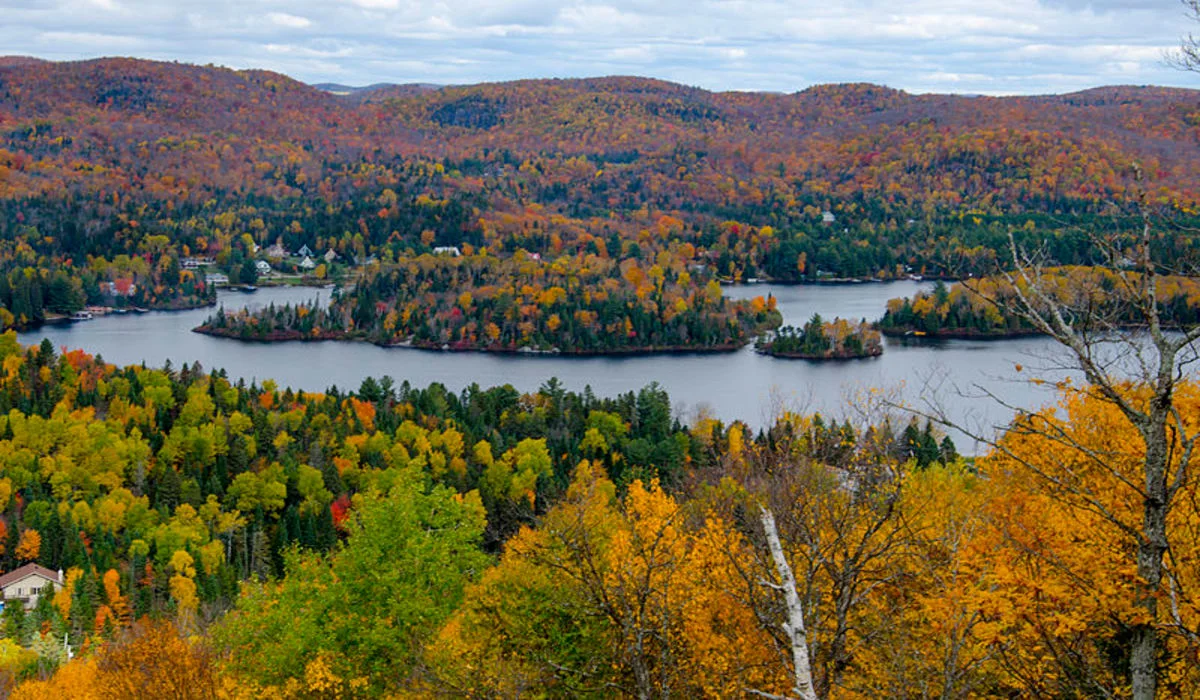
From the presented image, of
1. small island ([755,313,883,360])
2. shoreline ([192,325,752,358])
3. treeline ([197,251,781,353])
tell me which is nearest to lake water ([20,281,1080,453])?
small island ([755,313,883,360])

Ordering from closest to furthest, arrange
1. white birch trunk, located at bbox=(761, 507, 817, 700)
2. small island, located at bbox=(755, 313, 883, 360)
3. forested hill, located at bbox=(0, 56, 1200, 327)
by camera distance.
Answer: white birch trunk, located at bbox=(761, 507, 817, 700), small island, located at bbox=(755, 313, 883, 360), forested hill, located at bbox=(0, 56, 1200, 327)

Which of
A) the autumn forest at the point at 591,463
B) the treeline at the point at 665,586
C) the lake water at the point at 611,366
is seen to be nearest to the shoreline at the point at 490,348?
the autumn forest at the point at 591,463

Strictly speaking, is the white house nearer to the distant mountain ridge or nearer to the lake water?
the lake water

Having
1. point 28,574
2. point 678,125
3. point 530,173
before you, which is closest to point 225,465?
point 28,574

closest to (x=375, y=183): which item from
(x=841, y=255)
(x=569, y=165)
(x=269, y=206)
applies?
(x=269, y=206)

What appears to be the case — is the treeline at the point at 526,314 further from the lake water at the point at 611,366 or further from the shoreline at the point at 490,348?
the lake water at the point at 611,366

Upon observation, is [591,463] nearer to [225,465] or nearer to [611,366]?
[225,465]
